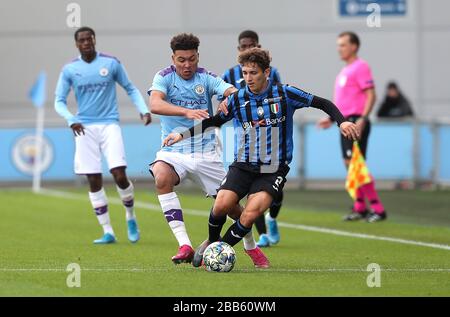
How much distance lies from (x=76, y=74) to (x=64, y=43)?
15.0 meters

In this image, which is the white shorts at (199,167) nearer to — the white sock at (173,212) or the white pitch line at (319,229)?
the white sock at (173,212)

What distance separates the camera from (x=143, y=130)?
2445cm

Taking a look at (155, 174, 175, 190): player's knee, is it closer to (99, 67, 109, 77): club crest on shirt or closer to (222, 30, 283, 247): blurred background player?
(222, 30, 283, 247): blurred background player

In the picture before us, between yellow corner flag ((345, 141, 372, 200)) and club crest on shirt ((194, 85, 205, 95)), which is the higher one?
club crest on shirt ((194, 85, 205, 95))

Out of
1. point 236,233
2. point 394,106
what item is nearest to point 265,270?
point 236,233

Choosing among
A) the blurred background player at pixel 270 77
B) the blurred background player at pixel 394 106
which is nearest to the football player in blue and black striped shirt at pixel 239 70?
the blurred background player at pixel 270 77

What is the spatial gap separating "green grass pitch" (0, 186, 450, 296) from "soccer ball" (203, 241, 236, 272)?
0.16 m

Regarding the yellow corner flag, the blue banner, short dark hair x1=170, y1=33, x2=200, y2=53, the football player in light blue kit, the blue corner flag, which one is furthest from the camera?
the blue banner

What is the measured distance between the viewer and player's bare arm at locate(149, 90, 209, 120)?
10.1 metres

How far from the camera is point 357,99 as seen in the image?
1603 centimetres

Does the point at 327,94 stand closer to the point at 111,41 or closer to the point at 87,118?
the point at 111,41

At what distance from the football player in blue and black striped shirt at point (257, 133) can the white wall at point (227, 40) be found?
57.6 ft

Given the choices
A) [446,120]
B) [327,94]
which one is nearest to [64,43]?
[327,94]

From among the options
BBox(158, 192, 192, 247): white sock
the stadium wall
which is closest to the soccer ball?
BBox(158, 192, 192, 247): white sock
